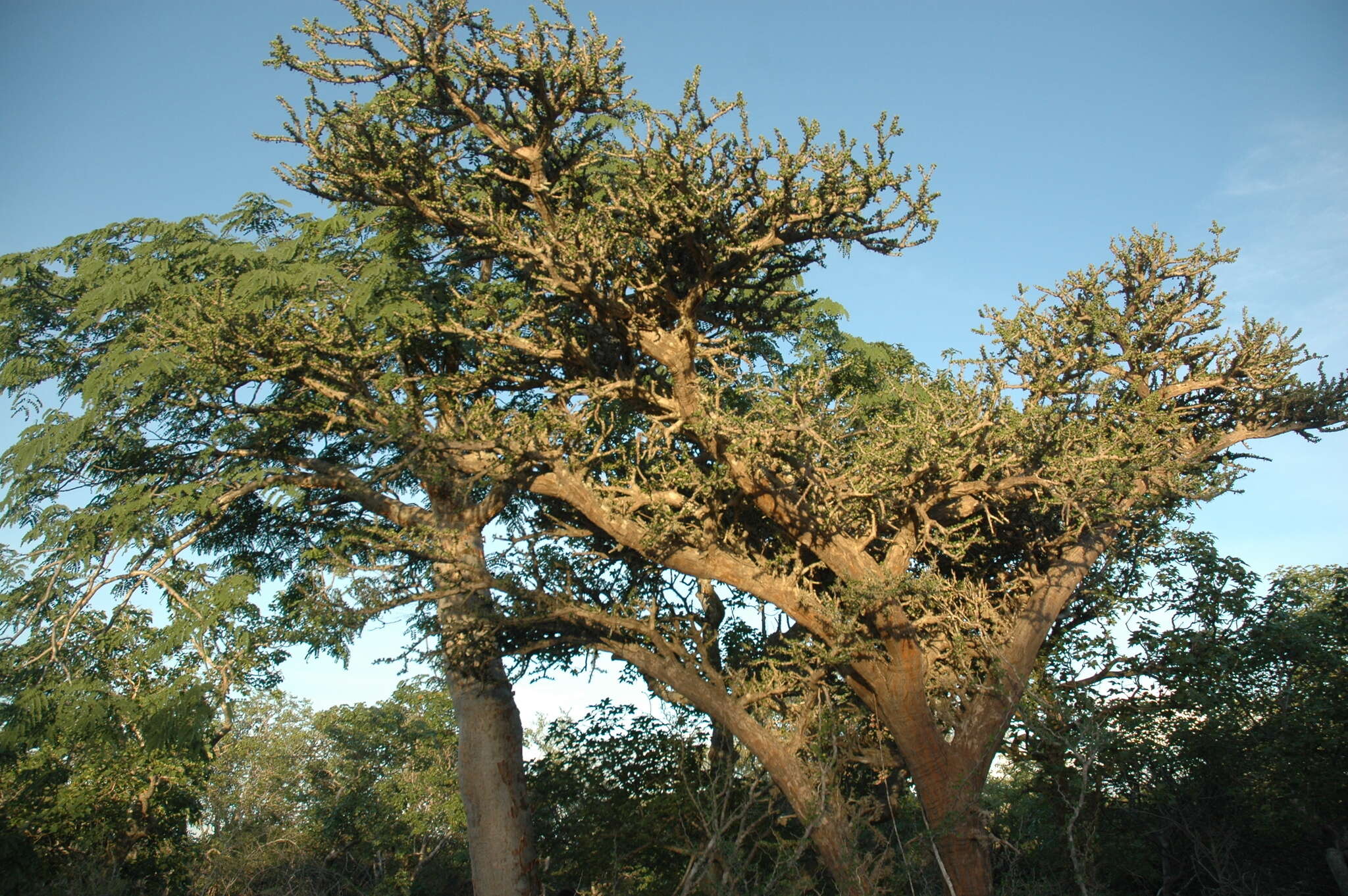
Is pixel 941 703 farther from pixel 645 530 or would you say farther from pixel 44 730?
pixel 44 730

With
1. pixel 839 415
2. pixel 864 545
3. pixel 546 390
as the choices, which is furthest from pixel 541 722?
pixel 839 415

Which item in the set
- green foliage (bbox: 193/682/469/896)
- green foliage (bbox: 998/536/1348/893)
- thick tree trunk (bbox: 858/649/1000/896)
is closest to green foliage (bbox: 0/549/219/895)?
green foliage (bbox: 193/682/469/896)

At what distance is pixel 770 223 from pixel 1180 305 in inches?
295

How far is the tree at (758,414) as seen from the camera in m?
10.3

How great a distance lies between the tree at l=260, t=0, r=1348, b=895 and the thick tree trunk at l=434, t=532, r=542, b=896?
1225 millimetres

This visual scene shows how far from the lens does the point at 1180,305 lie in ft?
45.3

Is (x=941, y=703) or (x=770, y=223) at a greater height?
(x=770, y=223)

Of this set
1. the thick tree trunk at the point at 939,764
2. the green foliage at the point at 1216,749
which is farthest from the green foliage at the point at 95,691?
the green foliage at the point at 1216,749

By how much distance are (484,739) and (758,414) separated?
6.05 m

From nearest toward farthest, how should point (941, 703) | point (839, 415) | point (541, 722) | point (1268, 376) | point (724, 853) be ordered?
1. point (724, 853)
2. point (839, 415)
3. point (941, 703)
4. point (1268, 376)
5. point (541, 722)

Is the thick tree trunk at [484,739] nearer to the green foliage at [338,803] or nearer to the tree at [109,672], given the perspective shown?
the green foliage at [338,803]

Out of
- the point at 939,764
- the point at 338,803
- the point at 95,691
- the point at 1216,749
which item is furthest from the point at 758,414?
the point at 338,803

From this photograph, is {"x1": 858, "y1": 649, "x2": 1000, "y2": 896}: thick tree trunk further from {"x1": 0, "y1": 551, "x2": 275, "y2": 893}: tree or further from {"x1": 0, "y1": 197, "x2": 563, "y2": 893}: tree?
{"x1": 0, "y1": 551, "x2": 275, "y2": 893}: tree

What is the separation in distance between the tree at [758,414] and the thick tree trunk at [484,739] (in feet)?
4.02
